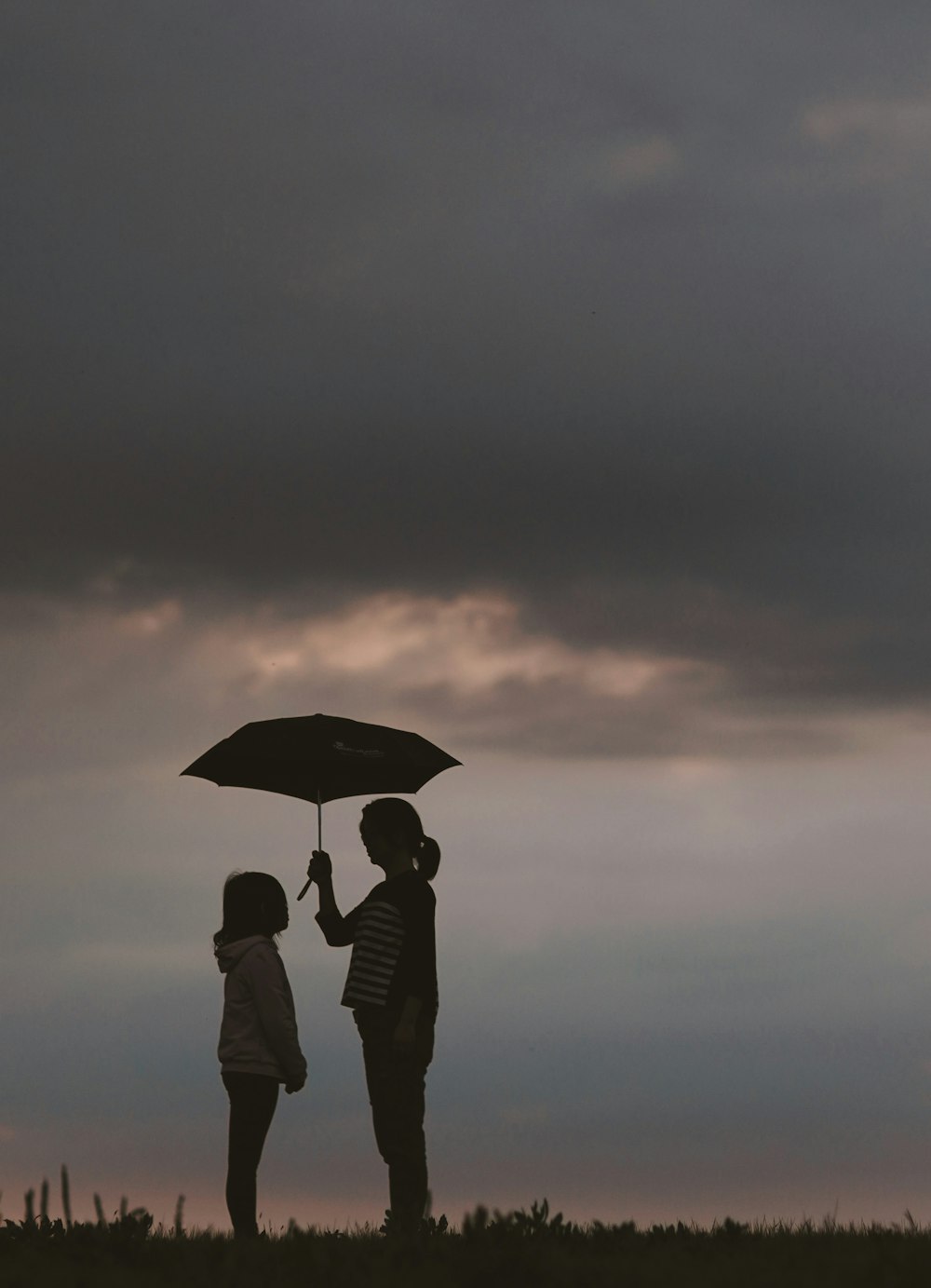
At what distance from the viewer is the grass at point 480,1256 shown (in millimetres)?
8289

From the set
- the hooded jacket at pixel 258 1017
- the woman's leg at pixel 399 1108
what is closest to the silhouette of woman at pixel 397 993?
the woman's leg at pixel 399 1108

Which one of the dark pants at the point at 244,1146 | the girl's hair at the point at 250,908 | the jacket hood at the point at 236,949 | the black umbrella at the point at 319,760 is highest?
the black umbrella at the point at 319,760

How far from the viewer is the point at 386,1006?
34.6 feet

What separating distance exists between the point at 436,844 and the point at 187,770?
2370mm

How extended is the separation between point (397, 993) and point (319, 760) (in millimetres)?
2100

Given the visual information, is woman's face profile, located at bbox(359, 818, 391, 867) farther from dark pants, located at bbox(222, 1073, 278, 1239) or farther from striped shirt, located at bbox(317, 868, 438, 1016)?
dark pants, located at bbox(222, 1073, 278, 1239)

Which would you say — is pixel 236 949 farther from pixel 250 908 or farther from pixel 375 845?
pixel 375 845

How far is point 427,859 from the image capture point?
10.9 m

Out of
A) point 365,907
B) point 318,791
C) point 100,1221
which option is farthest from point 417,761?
point 100,1221

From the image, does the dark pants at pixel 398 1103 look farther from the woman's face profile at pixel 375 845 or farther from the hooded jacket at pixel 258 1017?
the woman's face profile at pixel 375 845

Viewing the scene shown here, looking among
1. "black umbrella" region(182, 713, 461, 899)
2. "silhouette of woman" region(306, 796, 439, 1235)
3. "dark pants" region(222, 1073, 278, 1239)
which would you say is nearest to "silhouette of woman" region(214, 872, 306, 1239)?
"dark pants" region(222, 1073, 278, 1239)

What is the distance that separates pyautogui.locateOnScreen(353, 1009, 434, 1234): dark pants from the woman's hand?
1254 mm

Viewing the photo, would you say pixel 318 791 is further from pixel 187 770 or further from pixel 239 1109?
pixel 239 1109

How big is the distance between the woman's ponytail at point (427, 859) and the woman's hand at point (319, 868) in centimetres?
104
